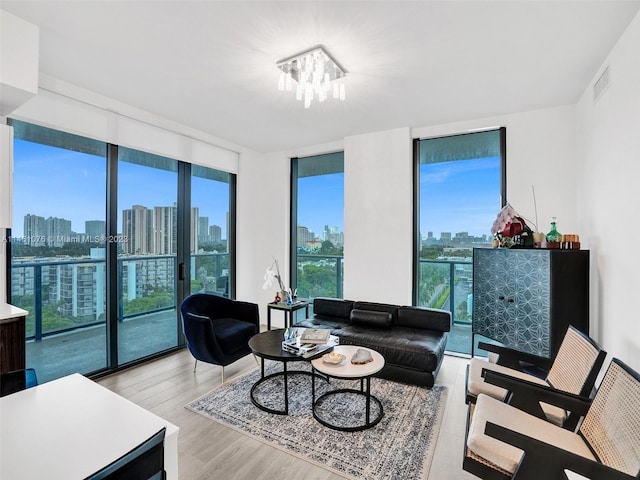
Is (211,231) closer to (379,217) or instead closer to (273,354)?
(379,217)

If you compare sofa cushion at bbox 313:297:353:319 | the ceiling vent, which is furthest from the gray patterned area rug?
the ceiling vent

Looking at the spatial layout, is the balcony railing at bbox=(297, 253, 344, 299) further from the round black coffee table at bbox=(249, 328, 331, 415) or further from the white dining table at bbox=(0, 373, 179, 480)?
the white dining table at bbox=(0, 373, 179, 480)

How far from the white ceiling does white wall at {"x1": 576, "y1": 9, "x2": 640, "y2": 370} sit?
0.96 feet

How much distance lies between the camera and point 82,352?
10.5 ft

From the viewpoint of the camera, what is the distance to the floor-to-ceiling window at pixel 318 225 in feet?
15.5

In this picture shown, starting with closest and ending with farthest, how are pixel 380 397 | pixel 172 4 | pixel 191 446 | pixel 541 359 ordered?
pixel 172 4 → pixel 191 446 → pixel 541 359 → pixel 380 397

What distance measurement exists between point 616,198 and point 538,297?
3.01 ft

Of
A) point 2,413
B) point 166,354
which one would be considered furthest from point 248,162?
point 2,413

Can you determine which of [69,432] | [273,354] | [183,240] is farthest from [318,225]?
[69,432]

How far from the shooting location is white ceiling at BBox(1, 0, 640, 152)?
1.90 metres

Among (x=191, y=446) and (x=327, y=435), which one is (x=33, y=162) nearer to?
(x=191, y=446)

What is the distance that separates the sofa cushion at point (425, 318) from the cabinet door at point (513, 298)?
0.33 m

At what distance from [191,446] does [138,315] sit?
2.05 m

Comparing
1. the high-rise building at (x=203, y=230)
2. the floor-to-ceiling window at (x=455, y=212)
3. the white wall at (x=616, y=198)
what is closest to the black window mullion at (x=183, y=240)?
the high-rise building at (x=203, y=230)
